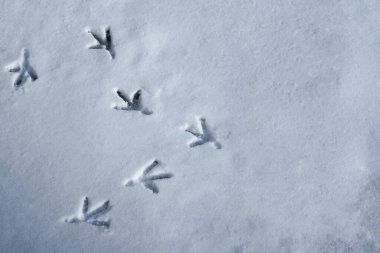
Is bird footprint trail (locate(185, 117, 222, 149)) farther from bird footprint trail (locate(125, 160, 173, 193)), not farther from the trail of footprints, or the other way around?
bird footprint trail (locate(125, 160, 173, 193))

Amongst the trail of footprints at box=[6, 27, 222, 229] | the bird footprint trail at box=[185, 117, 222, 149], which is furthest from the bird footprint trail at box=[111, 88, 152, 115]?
the bird footprint trail at box=[185, 117, 222, 149]

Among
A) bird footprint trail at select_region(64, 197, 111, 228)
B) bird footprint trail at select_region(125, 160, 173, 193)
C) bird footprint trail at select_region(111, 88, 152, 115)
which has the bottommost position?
bird footprint trail at select_region(64, 197, 111, 228)

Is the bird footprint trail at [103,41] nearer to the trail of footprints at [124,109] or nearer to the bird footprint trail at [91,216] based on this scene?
the trail of footprints at [124,109]

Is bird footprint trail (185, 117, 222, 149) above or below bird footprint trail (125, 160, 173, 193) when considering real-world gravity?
above

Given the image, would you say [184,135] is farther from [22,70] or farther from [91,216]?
[22,70]

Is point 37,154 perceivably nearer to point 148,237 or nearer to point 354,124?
point 148,237

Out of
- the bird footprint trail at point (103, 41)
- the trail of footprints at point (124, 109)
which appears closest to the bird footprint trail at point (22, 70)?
the trail of footprints at point (124, 109)

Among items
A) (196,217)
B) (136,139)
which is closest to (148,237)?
(196,217)
